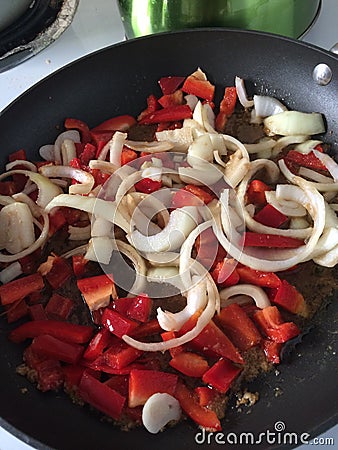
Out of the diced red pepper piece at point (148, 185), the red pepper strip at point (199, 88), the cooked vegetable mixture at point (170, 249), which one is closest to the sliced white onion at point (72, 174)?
the cooked vegetable mixture at point (170, 249)

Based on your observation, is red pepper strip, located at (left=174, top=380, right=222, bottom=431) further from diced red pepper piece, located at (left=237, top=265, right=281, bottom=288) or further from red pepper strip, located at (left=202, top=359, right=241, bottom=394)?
diced red pepper piece, located at (left=237, top=265, right=281, bottom=288)

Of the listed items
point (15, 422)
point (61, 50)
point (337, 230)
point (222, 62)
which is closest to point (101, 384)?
point (15, 422)

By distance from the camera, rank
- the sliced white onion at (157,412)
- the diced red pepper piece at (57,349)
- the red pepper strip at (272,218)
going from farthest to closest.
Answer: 1. the red pepper strip at (272,218)
2. the diced red pepper piece at (57,349)
3. the sliced white onion at (157,412)

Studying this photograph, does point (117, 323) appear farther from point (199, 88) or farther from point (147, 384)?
point (199, 88)

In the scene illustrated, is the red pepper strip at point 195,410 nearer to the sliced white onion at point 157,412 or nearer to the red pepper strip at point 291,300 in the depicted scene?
the sliced white onion at point 157,412

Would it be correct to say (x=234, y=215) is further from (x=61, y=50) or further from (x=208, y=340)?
(x=61, y=50)
